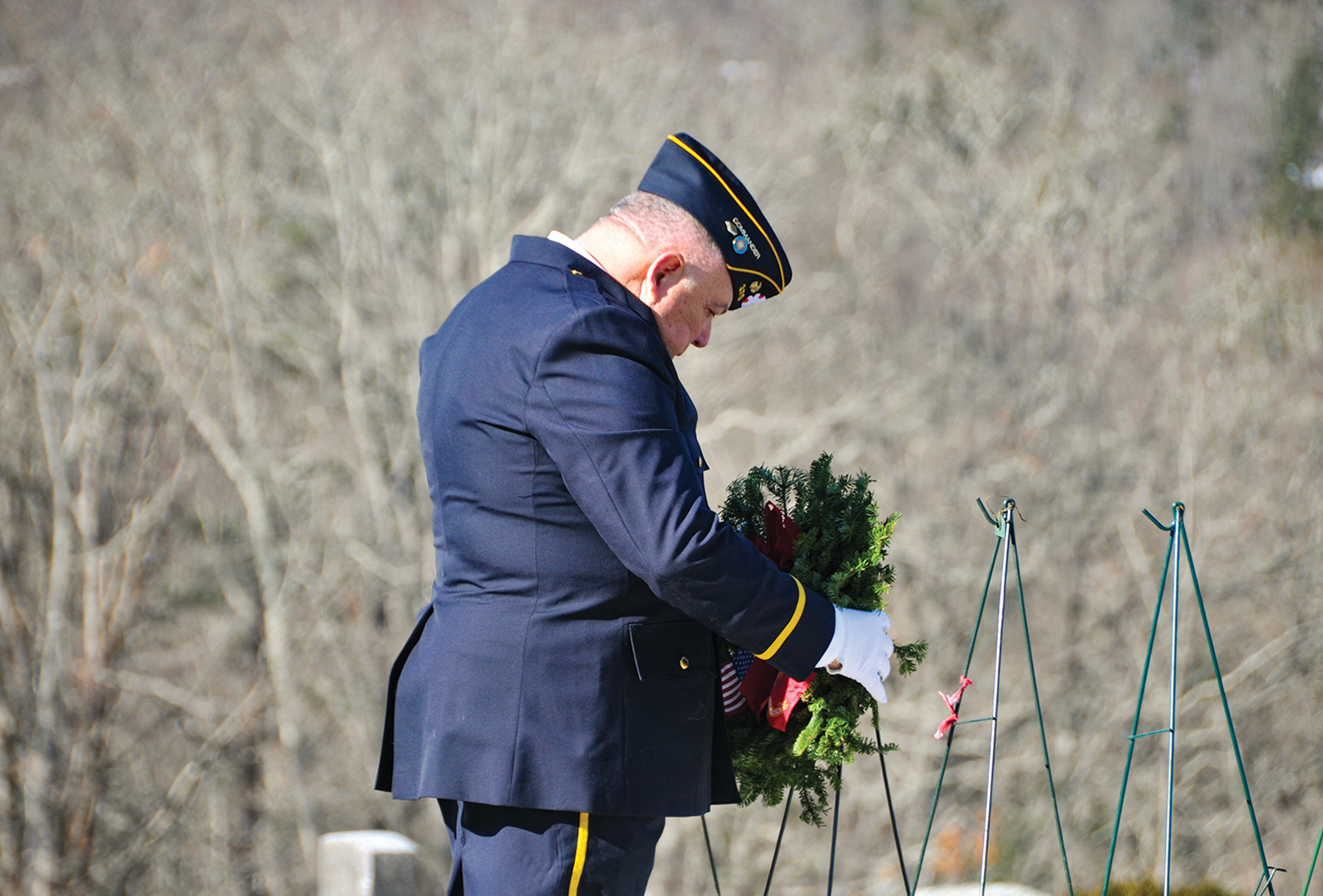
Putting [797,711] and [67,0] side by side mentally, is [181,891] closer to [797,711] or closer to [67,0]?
[67,0]

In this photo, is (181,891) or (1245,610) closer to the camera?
(181,891)

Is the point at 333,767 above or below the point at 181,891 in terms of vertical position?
above

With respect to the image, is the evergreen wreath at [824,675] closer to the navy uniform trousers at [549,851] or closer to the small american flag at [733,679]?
the small american flag at [733,679]

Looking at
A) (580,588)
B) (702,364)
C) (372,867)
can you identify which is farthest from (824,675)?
(702,364)

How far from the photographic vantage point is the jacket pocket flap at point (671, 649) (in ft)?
4.75

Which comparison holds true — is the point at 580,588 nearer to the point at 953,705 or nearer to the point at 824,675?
the point at 824,675

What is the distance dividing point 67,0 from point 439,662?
671 centimetres

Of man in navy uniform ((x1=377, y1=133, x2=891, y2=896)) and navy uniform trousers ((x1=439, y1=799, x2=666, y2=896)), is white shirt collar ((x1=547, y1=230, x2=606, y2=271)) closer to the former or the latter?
man in navy uniform ((x1=377, y1=133, x2=891, y2=896))

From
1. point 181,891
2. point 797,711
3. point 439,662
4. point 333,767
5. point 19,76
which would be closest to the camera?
point 439,662

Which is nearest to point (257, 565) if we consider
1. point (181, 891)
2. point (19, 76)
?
point (181, 891)

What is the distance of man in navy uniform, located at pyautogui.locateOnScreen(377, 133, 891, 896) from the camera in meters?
1.33

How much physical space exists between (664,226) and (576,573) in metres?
0.51

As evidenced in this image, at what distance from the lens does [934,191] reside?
9.52m

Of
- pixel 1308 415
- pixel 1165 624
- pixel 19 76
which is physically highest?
pixel 19 76
